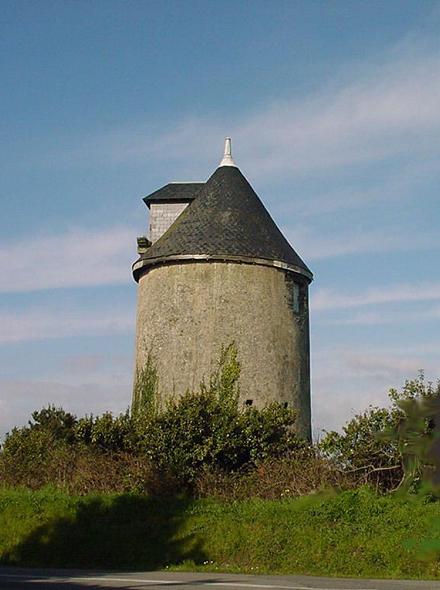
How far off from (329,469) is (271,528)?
3.56 meters

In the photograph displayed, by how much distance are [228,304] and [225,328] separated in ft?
2.50

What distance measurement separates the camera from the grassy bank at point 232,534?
54.3 ft

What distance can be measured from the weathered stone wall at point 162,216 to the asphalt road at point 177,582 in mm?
16785

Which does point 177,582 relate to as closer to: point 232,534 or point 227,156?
point 232,534

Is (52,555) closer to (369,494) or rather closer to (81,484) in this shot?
(81,484)

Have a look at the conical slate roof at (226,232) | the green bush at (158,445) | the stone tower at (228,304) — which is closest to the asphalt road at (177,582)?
the green bush at (158,445)

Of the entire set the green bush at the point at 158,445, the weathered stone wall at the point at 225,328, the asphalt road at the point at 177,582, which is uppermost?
the weathered stone wall at the point at 225,328

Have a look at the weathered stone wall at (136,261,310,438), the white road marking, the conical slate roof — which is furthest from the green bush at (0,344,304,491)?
the white road marking

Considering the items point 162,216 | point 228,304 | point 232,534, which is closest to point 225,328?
point 228,304

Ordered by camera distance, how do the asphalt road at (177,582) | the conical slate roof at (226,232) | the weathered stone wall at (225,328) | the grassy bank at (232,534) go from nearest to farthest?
the asphalt road at (177,582) < the grassy bank at (232,534) < the weathered stone wall at (225,328) < the conical slate roof at (226,232)

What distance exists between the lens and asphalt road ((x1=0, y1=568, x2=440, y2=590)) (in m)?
12.8

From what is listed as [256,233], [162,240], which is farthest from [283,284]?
[162,240]

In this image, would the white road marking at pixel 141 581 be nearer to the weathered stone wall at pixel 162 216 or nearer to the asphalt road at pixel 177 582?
the asphalt road at pixel 177 582

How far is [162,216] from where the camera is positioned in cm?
3122
